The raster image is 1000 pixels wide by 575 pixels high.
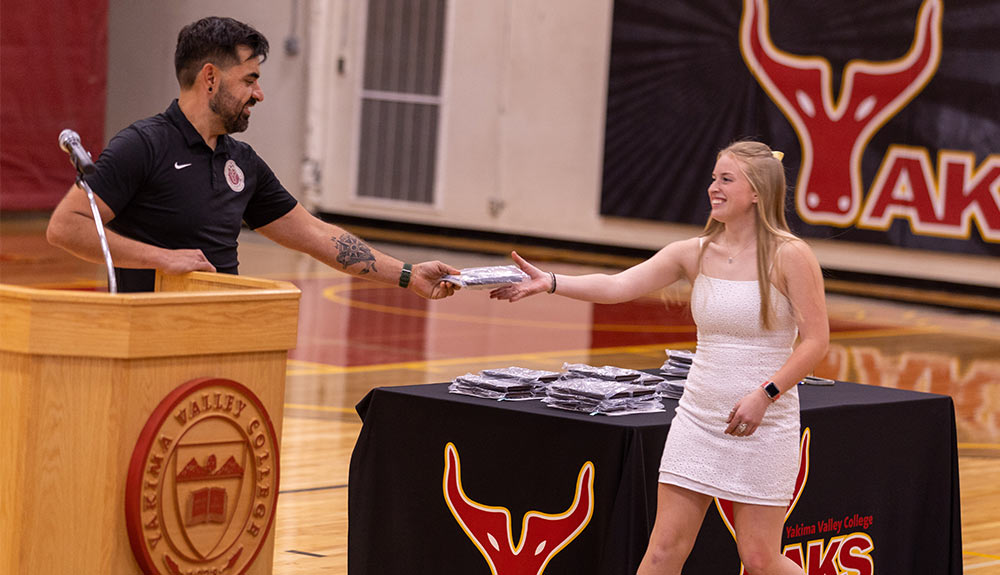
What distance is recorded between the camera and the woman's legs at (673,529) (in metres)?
4.13

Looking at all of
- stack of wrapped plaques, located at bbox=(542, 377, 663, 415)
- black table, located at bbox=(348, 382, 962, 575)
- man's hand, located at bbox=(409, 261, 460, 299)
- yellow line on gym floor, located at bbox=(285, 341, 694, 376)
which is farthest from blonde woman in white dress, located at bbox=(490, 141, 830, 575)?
yellow line on gym floor, located at bbox=(285, 341, 694, 376)

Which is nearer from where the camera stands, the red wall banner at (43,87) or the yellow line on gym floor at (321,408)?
the yellow line on gym floor at (321,408)

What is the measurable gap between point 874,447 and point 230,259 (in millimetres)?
2143

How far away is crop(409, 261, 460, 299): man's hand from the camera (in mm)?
5109

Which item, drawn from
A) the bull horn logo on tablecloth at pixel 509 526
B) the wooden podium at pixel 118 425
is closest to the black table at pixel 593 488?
the bull horn logo on tablecloth at pixel 509 526

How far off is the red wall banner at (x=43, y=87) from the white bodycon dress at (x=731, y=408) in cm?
1553

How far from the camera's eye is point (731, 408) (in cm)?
420

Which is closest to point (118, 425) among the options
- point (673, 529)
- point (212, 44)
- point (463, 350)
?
point (212, 44)

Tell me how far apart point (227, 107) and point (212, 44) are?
7.3 inches

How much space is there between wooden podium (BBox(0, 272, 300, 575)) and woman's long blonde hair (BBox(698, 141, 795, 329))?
1384mm

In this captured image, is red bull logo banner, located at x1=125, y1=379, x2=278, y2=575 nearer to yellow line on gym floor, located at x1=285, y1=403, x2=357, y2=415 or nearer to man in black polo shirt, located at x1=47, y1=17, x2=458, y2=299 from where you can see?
man in black polo shirt, located at x1=47, y1=17, x2=458, y2=299

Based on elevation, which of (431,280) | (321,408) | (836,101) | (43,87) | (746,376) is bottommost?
(321,408)

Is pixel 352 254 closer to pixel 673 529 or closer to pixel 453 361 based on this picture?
pixel 673 529

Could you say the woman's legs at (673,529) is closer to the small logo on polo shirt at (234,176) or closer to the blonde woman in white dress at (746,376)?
the blonde woman in white dress at (746,376)
